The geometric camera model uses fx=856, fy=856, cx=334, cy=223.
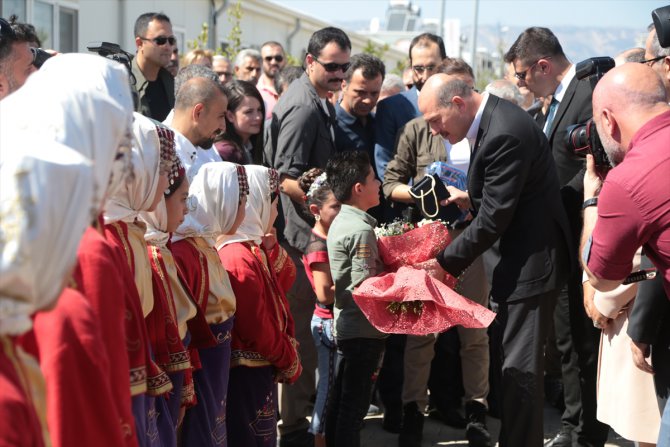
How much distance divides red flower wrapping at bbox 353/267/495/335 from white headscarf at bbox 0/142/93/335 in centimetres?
292

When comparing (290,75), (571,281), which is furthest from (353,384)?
(290,75)

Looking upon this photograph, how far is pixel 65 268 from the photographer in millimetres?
1566

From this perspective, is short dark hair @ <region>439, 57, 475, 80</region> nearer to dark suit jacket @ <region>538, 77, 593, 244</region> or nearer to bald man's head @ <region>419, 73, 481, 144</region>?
dark suit jacket @ <region>538, 77, 593, 244</region>

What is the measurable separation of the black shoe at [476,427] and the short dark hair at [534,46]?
7.77ft

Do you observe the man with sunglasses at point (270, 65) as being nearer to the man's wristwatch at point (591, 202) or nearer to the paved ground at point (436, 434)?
the paved ground at point (436, 434)

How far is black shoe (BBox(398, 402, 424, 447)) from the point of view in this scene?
17.8 feet

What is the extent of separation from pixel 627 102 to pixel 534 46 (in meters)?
2.74

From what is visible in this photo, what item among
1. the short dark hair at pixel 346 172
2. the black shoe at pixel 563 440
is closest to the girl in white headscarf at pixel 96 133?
the short dark hair at pixel 346 172

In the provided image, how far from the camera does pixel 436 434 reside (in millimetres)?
5832

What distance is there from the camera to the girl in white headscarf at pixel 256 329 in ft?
13.6

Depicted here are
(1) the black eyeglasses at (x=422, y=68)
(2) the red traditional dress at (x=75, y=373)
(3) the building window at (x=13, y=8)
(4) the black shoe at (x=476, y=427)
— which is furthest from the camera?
(3) the building window at (x=13, y=8)

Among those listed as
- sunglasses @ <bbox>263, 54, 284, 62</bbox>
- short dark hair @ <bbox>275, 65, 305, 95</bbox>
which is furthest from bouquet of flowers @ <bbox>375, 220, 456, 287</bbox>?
sunglasses @ <bbox>263, 54, 284, 62</bbox>

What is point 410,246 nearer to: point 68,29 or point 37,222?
point 37,222

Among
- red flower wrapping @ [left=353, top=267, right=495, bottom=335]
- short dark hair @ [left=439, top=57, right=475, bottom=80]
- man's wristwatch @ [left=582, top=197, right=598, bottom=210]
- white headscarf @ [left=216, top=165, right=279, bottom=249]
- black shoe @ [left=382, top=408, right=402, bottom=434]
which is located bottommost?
black shoe @ [left=382, top=408, right=402, bottom=434]
